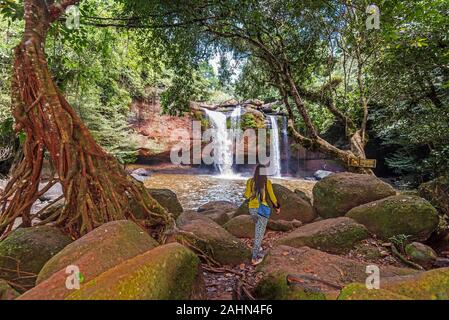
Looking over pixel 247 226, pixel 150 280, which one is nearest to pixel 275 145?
pixel 247 226

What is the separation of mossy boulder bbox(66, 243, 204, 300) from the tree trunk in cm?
172

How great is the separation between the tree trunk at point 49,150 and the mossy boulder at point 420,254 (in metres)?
4.22

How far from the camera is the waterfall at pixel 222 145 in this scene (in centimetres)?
1872

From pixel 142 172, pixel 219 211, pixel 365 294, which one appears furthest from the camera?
pixel 142 172

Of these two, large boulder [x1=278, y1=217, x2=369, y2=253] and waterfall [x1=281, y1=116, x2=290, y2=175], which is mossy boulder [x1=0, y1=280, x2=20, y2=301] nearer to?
large boulder [x1=278, y1=217, x2=369, y2=253]

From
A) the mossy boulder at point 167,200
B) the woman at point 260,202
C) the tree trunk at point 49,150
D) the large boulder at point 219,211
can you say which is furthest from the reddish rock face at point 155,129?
the woman at point 260,202

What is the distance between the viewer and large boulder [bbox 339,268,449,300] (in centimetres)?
173

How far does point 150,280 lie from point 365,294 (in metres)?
1.34

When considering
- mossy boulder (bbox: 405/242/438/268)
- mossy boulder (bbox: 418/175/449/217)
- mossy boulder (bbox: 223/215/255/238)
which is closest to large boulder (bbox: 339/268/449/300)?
mossy boulder (bbox: 405/242/438/268)

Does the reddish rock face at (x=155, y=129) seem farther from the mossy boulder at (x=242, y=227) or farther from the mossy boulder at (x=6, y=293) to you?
the mossy boulder at (x=6, y=293)

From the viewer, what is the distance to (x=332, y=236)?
4.44 m

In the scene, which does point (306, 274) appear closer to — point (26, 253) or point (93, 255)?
point (93, 255)
